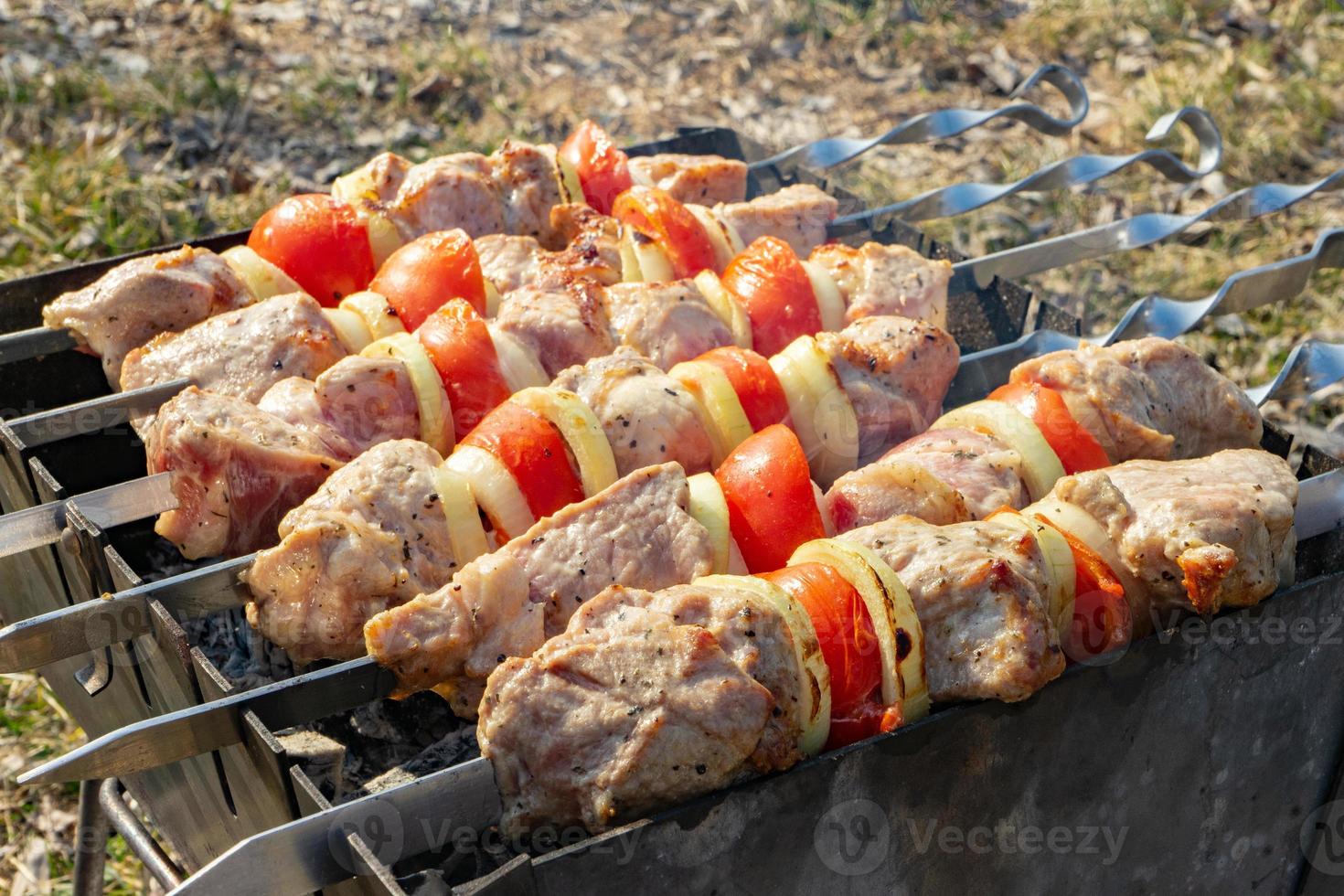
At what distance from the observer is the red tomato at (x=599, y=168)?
363 cm

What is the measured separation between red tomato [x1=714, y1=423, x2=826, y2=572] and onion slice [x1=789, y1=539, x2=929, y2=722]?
0.24 meters

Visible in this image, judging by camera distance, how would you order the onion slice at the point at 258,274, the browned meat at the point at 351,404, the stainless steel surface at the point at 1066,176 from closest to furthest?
1. the browned meat at the point at 351,404
2. the onion slice at the point at 258,274
3. the stainless steel surface at the point at 1066,176

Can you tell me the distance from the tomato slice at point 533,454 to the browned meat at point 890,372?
2.22 ft

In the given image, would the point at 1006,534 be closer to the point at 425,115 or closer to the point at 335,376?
the point at 335,376

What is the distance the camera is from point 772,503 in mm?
2355

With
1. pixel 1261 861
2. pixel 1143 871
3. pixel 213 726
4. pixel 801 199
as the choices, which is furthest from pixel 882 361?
pixel 213 726

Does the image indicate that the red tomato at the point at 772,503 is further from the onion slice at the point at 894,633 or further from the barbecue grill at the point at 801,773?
the barbecue grill at the point at 801,773

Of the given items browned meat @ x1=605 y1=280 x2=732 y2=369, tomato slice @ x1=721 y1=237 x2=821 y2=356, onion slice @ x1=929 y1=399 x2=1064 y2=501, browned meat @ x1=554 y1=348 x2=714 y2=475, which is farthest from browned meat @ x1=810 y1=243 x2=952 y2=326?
browned meat @ x1=554 y1=348 x2=714 y2=475

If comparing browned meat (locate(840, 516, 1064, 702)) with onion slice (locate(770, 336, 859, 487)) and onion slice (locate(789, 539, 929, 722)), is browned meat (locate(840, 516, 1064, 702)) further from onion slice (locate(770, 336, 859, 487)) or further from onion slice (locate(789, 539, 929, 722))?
onion slice (locate(770, 336, 859, 487))

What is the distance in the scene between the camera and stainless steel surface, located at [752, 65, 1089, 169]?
3.63m

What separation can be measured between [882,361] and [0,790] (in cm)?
304

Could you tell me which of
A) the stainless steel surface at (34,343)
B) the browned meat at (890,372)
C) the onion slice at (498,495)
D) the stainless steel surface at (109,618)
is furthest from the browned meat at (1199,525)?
the stainless steel surface at (34,343)

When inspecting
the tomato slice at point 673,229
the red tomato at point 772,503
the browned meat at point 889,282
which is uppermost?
the tomato slice at point 673,229

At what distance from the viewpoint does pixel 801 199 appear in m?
3.53
